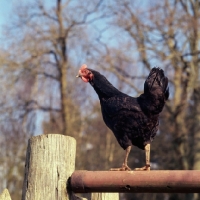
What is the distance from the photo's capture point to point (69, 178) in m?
2.31

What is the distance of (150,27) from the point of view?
10875 mm

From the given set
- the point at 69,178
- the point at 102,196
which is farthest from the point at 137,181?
the point at 102,196

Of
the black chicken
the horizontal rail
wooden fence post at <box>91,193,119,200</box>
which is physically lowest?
the horizontal rail

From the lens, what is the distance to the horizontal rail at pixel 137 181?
6.98 ft

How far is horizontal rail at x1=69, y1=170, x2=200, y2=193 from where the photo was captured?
6.98ft

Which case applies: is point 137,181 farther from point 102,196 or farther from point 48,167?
point 102,196

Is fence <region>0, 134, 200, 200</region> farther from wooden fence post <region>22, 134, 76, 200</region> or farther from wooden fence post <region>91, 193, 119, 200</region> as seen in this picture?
wooden fence post <region>91, 193, 119, 200</region>

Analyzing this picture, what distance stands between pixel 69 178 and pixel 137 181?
1.05ft

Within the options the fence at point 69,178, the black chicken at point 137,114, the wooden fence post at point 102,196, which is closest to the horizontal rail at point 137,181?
the fence at point 69,178

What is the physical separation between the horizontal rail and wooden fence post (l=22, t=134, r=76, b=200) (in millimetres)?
56

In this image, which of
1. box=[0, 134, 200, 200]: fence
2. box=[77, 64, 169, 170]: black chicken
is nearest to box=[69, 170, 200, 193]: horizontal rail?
box=[0, 134, 200, 200]: fence

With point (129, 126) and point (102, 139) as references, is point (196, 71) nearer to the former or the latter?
point (102, 139)

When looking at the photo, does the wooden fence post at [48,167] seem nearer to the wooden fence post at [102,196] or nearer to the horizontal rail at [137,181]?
the horizontal rail at [137,181]

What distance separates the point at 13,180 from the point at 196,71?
17.3 feet
